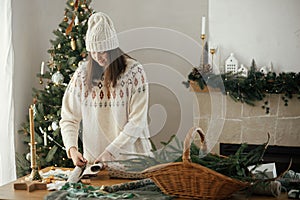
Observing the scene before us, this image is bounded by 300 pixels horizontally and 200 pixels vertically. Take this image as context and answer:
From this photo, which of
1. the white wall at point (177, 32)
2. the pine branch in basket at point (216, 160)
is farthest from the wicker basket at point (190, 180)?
the white wall at point (177, 32)

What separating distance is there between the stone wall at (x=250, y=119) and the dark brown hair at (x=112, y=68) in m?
1.80

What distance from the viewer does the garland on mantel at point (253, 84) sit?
437cm

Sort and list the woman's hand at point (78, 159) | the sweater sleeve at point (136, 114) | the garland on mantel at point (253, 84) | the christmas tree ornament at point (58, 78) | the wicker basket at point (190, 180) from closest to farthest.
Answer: the wicker basket at point (190, 180) < the woman's hand at point (78, 159) < the sweater sleeve at point (136, 114) < the christmas tree ornament at point (58, 78) < the garland on mantel at point (253, 84)

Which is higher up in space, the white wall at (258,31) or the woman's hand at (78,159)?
the white wall at (258,31)

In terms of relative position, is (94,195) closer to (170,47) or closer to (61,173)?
(61,173)

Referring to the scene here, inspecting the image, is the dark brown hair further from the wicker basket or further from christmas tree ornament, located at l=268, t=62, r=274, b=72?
christmas tree ornament, located at l=268, t=62, r=274, b=72

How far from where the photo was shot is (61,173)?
8.86 feet

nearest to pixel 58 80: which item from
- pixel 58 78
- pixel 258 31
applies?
pixel 58 78

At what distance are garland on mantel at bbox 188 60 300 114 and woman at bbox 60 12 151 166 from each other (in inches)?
65.9

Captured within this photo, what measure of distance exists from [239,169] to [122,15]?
3.10 m

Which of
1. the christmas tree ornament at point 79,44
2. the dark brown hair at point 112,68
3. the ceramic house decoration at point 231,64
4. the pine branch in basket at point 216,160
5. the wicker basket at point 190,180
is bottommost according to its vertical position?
the wicker basket at point 190,180

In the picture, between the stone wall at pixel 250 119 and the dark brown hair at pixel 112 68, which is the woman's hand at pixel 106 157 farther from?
the stone wall at pixel 250 119

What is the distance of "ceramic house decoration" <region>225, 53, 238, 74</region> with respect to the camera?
15.0ft

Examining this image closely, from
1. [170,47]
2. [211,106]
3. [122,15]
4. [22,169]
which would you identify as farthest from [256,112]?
[22,169]
